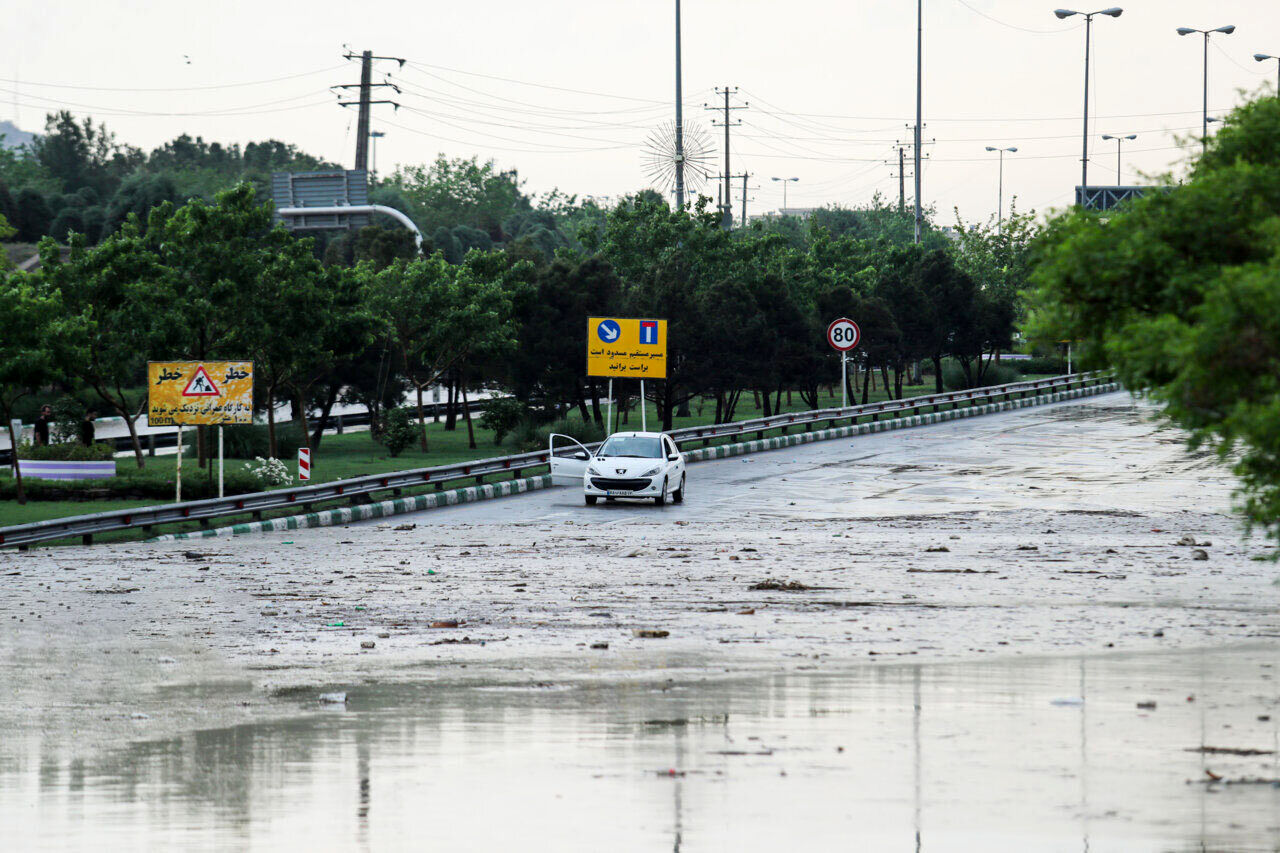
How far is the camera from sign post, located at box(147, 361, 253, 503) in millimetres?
28859

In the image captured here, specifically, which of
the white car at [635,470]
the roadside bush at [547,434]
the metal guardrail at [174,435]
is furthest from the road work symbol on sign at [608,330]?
the white car at [635,470]

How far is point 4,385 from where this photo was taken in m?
29.8

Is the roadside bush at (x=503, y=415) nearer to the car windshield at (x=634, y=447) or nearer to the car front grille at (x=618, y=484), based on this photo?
the car windshield at (x=634, y=447)

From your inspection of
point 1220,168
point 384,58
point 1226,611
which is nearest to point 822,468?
point 1226,611

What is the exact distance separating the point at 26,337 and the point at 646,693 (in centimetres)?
2243

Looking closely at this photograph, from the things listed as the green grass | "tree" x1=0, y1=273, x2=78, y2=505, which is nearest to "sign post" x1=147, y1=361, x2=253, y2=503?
the green grass

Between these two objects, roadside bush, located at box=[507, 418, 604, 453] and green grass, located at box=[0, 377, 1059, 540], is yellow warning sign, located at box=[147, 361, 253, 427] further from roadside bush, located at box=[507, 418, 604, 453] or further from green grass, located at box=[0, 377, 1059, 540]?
roadside bush, located at box=[507, 418, 604, 453]

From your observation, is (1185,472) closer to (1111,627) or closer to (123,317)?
(1111,627)

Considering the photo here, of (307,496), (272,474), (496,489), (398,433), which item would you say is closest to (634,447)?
(496,489)

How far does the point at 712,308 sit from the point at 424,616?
1415 inches

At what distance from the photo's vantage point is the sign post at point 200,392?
28859mm

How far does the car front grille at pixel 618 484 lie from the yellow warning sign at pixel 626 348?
1071 cm

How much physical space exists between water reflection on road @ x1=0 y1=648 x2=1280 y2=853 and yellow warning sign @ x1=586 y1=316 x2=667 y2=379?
95.8ft

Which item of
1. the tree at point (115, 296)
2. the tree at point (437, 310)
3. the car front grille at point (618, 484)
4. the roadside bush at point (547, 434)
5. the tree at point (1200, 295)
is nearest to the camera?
the tree at point (1200, 295)
